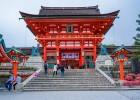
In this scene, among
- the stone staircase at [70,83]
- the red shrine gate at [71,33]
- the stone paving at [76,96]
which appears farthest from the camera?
the red shrine gate at [71,33]

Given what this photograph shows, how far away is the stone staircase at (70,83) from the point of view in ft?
73.8

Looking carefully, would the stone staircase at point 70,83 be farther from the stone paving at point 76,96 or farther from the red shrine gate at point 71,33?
the red shrine gate at point 71,33

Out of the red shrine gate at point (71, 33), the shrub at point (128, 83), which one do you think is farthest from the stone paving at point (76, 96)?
the red shrine gate at point (71, 33)

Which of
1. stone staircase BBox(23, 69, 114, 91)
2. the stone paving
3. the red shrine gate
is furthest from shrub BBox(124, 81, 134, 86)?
the red shrine gate

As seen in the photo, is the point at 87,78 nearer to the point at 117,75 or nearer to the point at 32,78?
the point at 117,75

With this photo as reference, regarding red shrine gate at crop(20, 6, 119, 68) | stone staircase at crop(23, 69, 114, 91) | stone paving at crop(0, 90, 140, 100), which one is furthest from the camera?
red shrine gate at crop(20, 6, 119, 68)

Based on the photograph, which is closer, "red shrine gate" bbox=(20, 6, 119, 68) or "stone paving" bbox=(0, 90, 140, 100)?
"stone paving" bbox=(0, 90, 140, 100)

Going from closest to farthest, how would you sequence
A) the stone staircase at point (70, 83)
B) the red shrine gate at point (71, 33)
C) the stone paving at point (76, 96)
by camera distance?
the stone paving at point (76, 96), the stone staircase at point (70, 83), the red shrine gate at point (71, 33)

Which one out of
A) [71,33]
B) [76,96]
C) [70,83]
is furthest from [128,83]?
[71,33]

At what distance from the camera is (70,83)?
24328mm

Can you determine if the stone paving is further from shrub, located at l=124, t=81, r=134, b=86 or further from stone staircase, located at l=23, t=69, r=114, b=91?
shrub, located at l=124, t=81, r=134, b=86

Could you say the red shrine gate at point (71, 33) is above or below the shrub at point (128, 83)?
above

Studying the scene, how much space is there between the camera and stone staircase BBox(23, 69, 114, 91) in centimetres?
2250

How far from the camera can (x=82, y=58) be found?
119 ft
